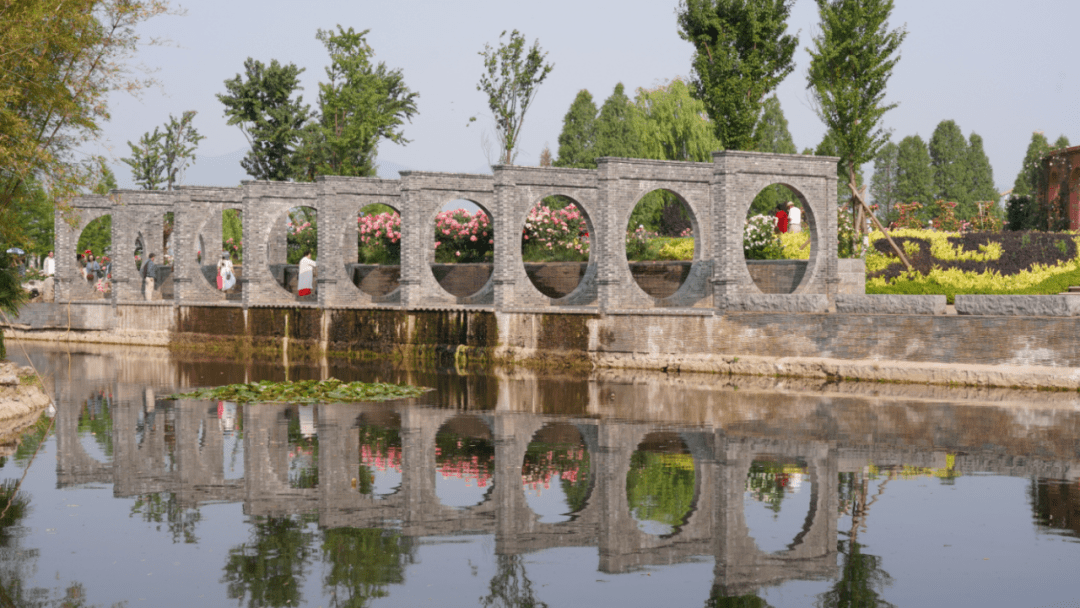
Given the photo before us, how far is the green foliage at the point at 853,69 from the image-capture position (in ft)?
94.6

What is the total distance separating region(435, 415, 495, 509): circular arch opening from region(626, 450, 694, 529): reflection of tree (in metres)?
1.62

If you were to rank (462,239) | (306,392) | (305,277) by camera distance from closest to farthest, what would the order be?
(306,392) < (305,277) < (462,239)

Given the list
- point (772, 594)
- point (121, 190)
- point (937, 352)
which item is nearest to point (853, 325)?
point (937, 352)

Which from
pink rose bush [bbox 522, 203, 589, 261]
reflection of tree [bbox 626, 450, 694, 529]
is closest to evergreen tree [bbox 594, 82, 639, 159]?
pink rose bush [bbox 522, 203, 589, 261]

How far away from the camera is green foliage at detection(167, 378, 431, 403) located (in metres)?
19.5

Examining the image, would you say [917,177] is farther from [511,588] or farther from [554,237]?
[511,588]

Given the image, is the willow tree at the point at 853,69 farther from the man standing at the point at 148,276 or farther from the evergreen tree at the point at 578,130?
the evergreen tree at the point at 578,130

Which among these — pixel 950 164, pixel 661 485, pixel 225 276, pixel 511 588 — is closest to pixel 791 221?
pixel 225 276

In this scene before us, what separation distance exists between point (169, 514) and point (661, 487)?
503 centimetres

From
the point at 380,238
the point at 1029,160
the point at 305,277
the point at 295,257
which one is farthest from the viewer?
the point at 1029,160

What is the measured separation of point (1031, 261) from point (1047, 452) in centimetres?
1495

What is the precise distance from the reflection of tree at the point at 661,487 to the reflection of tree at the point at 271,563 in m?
3.18

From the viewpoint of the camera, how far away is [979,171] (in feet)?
204

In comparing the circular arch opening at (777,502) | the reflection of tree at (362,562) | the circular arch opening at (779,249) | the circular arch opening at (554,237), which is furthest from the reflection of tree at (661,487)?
the circular arch opening at (554,237)
